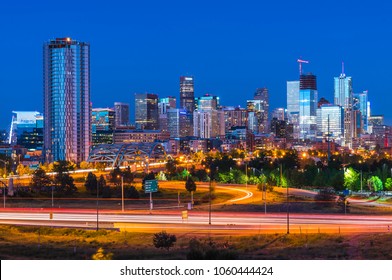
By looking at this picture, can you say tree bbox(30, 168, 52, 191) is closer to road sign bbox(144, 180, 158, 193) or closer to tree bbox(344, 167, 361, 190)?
road sign bbox(144, 180, 158, 193)

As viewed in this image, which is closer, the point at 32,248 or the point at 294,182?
the point at 32,248

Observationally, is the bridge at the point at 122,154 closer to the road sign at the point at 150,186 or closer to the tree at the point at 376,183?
the tree at the point at 376,183

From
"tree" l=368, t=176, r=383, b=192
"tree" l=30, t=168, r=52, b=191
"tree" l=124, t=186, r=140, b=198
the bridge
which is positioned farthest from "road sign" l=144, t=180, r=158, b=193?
the bridge

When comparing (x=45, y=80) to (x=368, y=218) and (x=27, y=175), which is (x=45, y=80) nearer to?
(x=27, y=175)

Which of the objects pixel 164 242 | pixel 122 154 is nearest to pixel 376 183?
pixel 164 242

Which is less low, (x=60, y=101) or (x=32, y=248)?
(x=60, y=101)

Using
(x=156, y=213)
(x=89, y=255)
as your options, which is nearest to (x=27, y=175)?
(x=156, y=213)

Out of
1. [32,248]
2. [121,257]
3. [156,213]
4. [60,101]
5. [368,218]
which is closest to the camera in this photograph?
[121,257]
